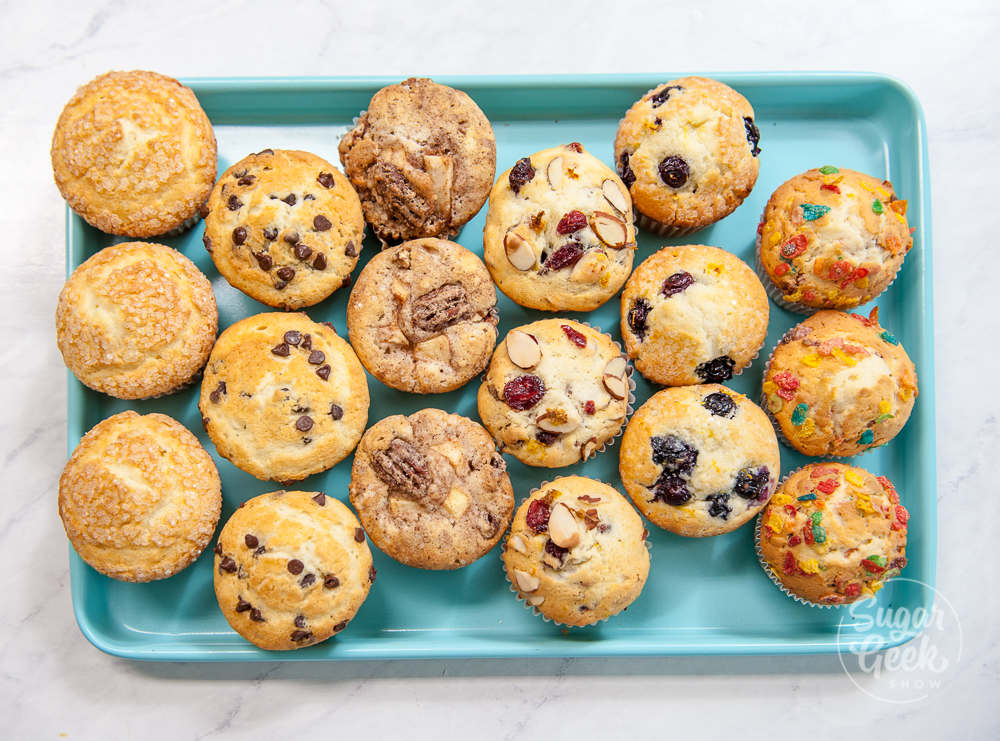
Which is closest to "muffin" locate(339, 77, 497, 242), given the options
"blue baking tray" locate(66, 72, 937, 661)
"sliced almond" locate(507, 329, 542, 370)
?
"blue baking tray" locate(66, 72, 937, 661)

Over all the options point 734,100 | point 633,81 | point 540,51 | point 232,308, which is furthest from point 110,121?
point 734,100

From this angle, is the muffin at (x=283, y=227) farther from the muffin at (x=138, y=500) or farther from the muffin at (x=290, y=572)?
the muffin at (x=290, y=572)

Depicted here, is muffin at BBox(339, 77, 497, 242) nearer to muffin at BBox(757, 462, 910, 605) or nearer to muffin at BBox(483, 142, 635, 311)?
muffin at BBox(483, 142, 635, 311)

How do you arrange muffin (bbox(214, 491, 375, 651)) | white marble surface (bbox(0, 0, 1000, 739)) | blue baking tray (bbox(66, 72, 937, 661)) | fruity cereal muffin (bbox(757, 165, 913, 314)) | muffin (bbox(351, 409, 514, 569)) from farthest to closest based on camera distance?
white marble surface (bbox(0, 0, 1000, 739))
blue baking tray (bbox(66, 72, 937, 661))
fruity cereal muffin (bbox(757, 165, 913, 314))
muffin (bbox(351, 409, 514, 569))
muffin (bbox(214, 491, 375, 651))

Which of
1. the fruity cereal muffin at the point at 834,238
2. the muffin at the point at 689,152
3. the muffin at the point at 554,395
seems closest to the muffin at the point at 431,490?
the muffin at the point at 554,395

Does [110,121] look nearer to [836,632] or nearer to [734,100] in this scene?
[734,100]

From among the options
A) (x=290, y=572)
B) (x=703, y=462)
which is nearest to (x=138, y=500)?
(x=290, y=572)
